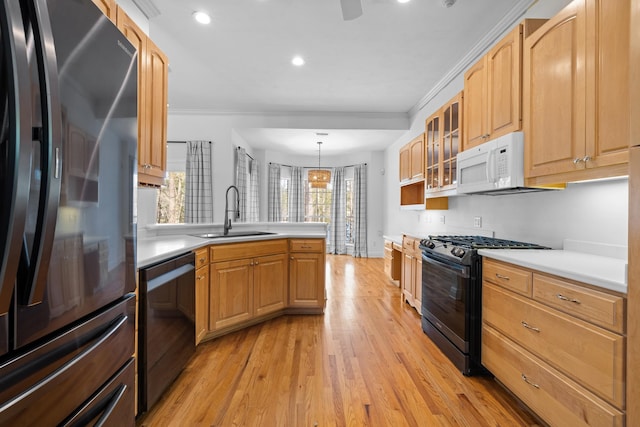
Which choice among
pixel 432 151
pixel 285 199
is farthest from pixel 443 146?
pixel 285 199

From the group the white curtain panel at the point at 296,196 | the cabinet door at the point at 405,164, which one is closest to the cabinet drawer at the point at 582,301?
the cabinet door at the point at 405,164

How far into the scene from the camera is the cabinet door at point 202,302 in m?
2.27

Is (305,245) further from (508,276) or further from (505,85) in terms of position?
(505,85)

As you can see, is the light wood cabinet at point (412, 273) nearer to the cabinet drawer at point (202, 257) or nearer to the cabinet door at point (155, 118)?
the cabinet drawer at point (202, 257)

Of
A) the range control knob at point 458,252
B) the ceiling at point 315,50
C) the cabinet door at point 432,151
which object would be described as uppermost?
the ceiling at point 315,50

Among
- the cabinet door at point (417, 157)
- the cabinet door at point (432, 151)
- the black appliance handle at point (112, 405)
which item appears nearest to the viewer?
the black appliance handle at point (112, 405)

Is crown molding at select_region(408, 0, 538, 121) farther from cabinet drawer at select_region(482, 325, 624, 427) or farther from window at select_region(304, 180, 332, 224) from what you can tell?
window at select_region(304, 180, 332, 224)

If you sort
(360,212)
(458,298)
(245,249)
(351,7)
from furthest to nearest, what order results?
(360,212), (245,249), (458,298), (351,7)

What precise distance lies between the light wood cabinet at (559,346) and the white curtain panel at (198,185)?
4.14m

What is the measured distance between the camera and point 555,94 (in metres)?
1.69

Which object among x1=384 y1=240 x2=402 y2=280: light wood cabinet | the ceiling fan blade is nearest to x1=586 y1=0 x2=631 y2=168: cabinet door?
the ceiling fan blade

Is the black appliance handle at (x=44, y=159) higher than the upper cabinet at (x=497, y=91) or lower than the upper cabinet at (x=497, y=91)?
lower

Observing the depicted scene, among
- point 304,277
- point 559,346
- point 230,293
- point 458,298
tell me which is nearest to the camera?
point 559,346

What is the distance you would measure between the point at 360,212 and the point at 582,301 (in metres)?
5.81
